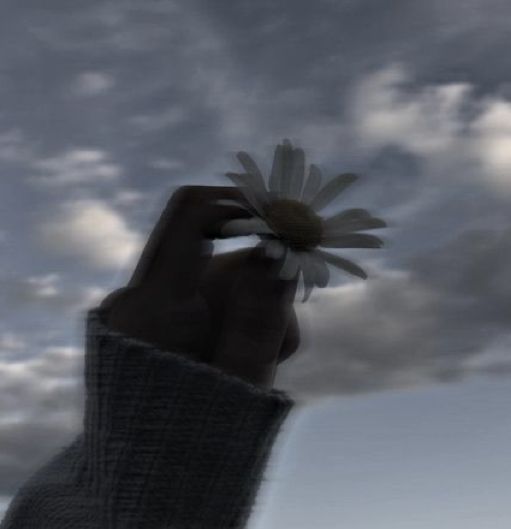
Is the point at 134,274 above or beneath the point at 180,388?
above

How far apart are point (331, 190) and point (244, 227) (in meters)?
0.13

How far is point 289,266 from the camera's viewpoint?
1250mm

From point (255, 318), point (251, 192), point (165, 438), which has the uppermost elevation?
point (251, 192)

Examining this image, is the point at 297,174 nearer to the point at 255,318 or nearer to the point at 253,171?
the point at 253,171

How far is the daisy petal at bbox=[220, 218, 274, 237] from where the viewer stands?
1.24m

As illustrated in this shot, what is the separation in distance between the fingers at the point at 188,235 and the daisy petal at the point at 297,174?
56mm

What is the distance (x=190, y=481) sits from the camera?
133cm

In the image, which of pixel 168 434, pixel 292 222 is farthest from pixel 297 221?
pixel 168 434

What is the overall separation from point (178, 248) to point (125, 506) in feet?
0.97

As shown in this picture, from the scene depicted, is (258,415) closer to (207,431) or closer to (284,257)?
(207,431)

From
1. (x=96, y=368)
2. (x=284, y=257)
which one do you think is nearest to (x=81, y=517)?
(x=96, y=368)

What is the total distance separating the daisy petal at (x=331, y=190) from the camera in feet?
4.29

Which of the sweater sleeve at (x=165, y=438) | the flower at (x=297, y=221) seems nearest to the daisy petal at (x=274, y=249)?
the flower at (x=297, y=221)

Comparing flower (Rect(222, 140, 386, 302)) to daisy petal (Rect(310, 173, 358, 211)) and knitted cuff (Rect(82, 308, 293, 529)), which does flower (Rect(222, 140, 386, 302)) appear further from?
knitted cuff (Rect(82, 308, 293, 529))
